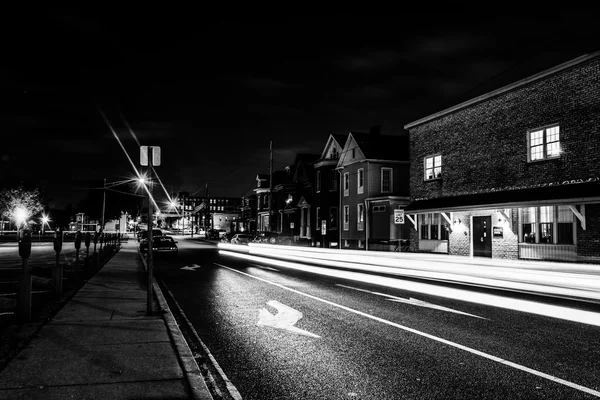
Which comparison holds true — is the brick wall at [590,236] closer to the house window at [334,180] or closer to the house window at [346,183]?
the house window at [346,183]

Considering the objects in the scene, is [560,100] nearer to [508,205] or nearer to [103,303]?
[508,205]

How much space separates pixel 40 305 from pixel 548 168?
19201mm

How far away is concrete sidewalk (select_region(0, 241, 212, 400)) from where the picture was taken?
483cm

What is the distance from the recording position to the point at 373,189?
128 ft

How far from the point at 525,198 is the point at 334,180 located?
27.5m

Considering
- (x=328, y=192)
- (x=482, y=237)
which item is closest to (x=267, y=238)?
(x=328, y=192)

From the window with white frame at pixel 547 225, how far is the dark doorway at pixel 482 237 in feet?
7.11

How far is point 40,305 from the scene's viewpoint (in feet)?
33.3

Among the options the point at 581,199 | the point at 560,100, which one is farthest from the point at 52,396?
the point at 560,100

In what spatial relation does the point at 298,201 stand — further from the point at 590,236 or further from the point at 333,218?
the point at 590,236

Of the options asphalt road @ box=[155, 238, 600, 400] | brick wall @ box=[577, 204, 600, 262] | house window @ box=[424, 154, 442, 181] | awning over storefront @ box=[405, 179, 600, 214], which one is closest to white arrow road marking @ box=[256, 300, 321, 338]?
asphalt road @ box=[155, 238, 600, 400]

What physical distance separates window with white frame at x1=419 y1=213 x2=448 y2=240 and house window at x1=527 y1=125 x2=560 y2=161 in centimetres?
776

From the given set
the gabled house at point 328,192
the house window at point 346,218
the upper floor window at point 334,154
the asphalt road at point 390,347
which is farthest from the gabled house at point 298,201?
the asphalt road at point 390,347

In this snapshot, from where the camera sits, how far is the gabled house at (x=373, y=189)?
3719cm
